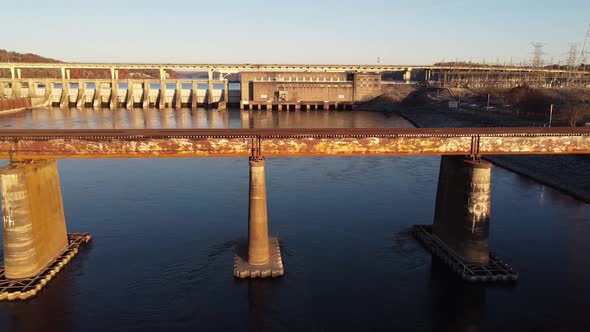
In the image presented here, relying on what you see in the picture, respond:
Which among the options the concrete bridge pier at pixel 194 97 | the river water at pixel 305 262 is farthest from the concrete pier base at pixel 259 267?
the concrete bridge pier at pixel 194 97

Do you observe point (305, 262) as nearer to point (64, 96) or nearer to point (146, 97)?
point (146, 97)

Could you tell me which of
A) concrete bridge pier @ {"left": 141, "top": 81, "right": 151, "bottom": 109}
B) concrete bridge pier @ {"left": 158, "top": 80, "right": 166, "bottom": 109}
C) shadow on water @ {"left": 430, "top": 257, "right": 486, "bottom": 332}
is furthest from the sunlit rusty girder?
concrete bridge pier @ {"left": 158, "top": 80, "right": 166, "bottom": 109}

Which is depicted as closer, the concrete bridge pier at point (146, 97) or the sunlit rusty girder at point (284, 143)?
the sunlit rusty girder at point (284, 143)

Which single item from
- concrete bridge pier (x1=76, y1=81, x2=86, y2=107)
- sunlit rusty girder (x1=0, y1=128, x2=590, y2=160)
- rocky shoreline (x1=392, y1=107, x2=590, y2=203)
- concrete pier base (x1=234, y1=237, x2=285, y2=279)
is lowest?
concrete pier base (x1=234, y1=237, x2=285, y2=279)

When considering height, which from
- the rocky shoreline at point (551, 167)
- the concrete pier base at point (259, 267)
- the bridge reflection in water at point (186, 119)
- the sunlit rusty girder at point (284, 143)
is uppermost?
the sunlit rusty girder at point (284, 143)

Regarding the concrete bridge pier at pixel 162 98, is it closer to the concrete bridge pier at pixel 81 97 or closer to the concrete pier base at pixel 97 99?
the concrete pier base at pixel 97 99

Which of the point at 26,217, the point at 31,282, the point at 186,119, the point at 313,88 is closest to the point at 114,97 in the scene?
the point at 186,119

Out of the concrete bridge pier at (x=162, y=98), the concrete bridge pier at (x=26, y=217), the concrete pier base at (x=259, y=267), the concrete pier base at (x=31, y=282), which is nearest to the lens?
the concrete pier base at (x=31, y=282)

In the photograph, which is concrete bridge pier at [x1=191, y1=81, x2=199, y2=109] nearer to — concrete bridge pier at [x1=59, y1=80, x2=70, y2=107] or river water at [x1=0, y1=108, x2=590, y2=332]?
concrete bridge pier at [x1=59, y1=80, x2=70, y2=107]
